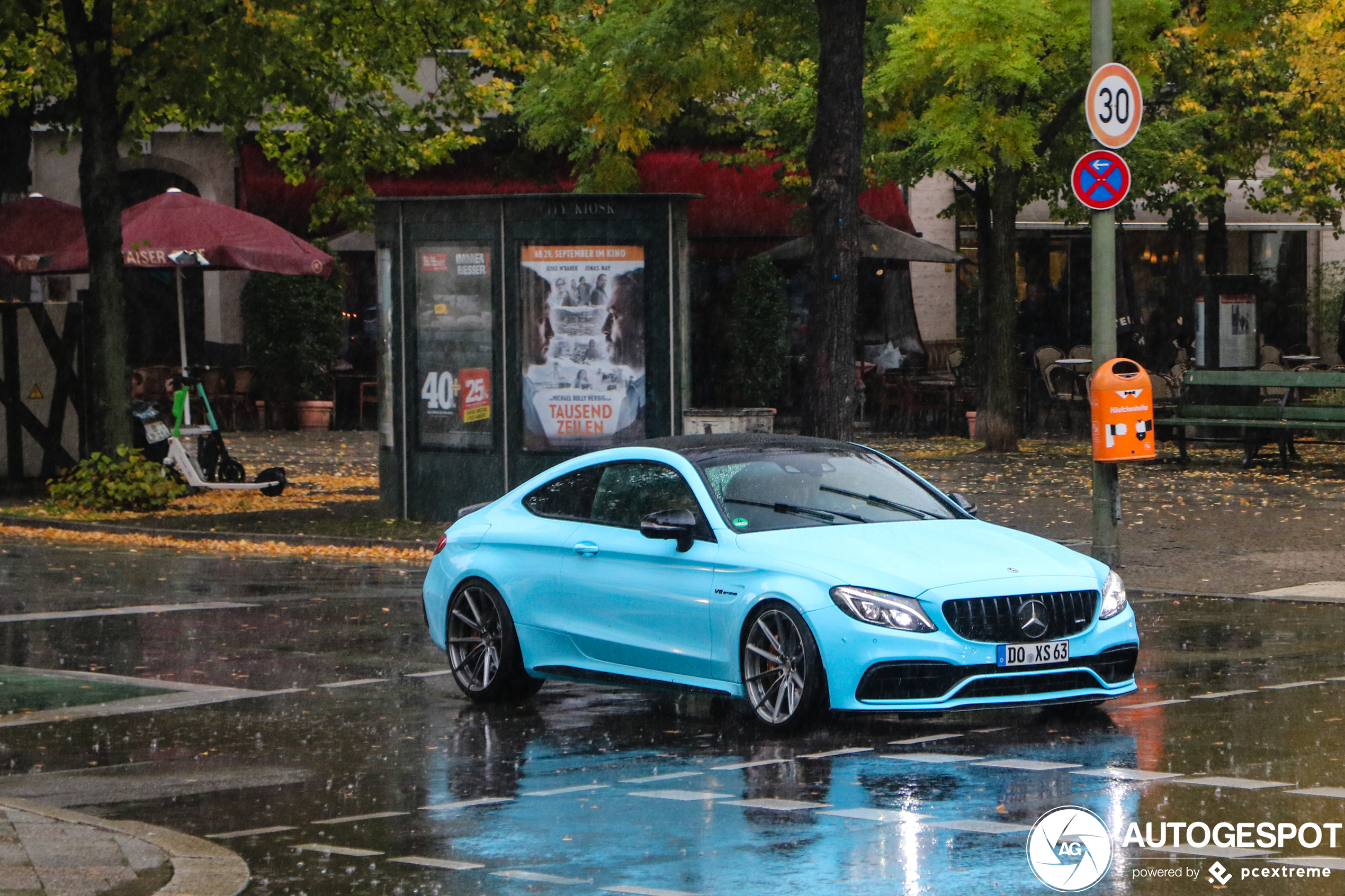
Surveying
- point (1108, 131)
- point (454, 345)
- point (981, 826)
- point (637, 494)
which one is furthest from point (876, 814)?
point (454, 345)

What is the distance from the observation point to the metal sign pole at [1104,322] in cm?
1512

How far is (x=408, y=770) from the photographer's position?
28.3ft

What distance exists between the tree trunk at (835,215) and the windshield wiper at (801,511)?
7.11 meters

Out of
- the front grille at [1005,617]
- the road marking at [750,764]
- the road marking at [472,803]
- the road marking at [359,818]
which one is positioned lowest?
the road marking at [359,818]

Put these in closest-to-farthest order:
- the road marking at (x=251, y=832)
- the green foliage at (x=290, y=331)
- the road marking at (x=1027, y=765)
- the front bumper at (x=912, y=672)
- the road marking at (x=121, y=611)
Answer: the road marking at (x=251, y=832), the road marking at (x=1027, y=765), the front bumper at (x=912, y=672), the road marking at (x=121, y=611), the green foliage at (x=290, y=331)

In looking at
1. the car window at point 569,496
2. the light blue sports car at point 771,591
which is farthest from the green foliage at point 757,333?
the car window at point 569,496

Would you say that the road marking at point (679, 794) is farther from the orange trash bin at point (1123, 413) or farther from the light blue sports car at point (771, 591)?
the orange trash bin at point (1123, 413)

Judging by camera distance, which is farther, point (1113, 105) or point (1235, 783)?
point (1113, 105)

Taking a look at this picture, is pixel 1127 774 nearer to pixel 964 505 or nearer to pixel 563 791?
pixel 563 791

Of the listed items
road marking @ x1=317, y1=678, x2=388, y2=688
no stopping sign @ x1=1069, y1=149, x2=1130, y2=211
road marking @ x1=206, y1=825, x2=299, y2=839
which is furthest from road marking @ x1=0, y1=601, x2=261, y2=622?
road marking @ x1=206, y1=825, x2=299, y2=839

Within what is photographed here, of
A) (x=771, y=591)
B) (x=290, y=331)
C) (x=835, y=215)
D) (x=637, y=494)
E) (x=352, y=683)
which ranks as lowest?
(x=352, y=683)

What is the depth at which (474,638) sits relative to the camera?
10695 mm

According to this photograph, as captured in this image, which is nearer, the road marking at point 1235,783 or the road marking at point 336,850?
the road marking at point 336,850

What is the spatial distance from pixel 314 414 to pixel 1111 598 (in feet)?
85.2
